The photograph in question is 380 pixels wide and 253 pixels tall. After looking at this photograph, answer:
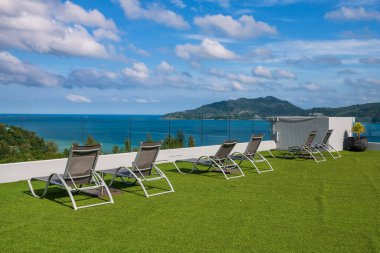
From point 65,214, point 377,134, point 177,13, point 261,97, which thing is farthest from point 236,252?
point 261,97

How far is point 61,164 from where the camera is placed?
9.40 meters

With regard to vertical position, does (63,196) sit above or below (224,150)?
below

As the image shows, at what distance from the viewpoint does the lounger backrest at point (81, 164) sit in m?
6.41

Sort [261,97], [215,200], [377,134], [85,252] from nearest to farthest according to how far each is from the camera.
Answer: [85,252]
[215,200]
[377,134]
[261,97]

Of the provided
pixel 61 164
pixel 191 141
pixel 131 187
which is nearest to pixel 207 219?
pixel 131 187

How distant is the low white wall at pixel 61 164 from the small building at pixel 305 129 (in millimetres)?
2238

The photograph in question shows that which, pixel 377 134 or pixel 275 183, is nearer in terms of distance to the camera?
pixel 275 183

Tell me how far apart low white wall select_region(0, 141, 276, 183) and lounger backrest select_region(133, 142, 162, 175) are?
8.76 feet

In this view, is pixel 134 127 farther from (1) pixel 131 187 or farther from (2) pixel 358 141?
(2) pixel 358 141

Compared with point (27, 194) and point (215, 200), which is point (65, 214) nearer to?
point (27, 194)

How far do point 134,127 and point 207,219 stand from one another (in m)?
8.87

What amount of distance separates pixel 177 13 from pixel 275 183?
1227cm

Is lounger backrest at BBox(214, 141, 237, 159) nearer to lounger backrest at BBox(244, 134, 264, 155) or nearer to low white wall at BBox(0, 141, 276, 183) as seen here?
lounger backrest at BBox(244, 134, 264, 155)

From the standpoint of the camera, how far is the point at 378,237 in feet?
15.5
